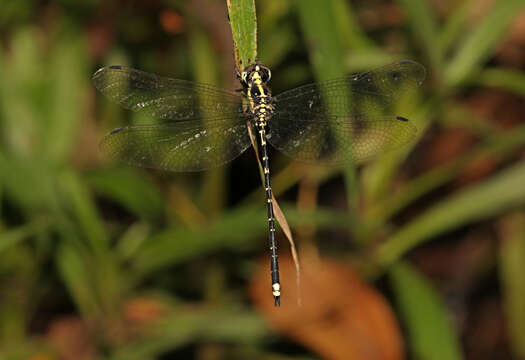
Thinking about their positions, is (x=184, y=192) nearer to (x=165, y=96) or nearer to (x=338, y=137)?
(x=165, y=96)

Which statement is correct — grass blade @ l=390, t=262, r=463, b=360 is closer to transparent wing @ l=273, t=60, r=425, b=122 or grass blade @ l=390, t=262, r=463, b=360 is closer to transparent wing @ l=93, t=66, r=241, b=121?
transparent wing @ l=273, t=60, r=425, b=122

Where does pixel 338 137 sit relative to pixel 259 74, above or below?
below

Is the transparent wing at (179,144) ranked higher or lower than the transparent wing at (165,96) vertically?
lower

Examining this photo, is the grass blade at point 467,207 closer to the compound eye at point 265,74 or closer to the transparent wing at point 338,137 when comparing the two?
the transparent wing at point 338,137

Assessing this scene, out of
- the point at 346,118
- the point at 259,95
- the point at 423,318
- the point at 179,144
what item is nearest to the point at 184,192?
the point at 179,144

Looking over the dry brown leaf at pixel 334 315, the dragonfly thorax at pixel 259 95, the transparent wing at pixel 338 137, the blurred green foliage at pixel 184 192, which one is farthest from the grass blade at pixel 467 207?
the dragonfly thorax at pixel 259 95
